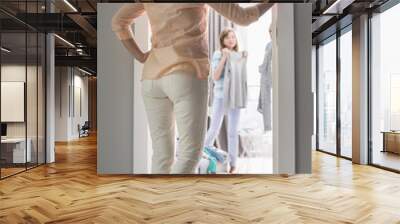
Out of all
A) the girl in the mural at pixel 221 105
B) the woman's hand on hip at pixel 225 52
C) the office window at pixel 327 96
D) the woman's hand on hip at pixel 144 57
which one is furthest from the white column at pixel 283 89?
the office window at pixel 327 96

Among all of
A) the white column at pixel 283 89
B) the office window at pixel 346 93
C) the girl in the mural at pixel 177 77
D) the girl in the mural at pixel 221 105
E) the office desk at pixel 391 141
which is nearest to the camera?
the girl in the mural at pixel 177 77

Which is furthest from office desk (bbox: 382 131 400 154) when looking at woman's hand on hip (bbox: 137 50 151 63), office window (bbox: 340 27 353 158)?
woman's hand on hip (bbox: 137 50 151 63)

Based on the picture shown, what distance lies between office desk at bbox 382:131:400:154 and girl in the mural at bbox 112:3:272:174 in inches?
132

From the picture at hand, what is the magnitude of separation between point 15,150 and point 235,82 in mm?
3831

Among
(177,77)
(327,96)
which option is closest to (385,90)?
(327,96)

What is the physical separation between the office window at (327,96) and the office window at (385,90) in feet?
6.76

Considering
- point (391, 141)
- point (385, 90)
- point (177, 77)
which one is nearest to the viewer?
point (177, 77)

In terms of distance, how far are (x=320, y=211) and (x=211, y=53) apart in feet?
9.07

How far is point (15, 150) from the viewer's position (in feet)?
21.8

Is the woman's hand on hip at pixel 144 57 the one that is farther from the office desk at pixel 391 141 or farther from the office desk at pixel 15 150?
the office desk at pixel 391 141

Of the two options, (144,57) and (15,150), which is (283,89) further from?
(15,150)

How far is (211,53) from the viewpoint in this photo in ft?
19.1

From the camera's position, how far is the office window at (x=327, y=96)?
392 inches

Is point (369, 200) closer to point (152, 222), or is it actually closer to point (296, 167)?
point (296, 167)
